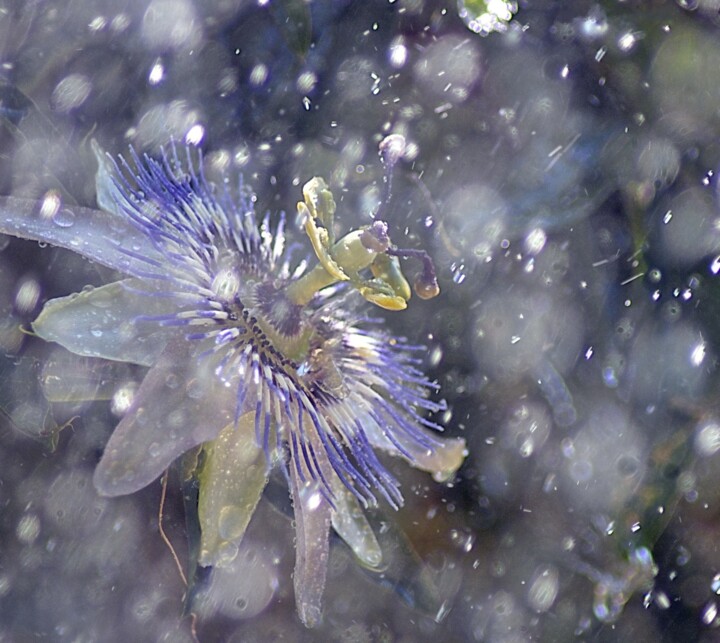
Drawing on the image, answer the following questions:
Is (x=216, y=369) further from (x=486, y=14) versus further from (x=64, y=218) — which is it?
(x=486, y=14)

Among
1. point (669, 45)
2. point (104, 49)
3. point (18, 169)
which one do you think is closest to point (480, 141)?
point (669, 45)

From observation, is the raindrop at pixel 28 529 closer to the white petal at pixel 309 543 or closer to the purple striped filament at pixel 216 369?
the purple striped filament at pixel 216 369

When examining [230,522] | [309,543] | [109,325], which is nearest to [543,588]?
[309,543]

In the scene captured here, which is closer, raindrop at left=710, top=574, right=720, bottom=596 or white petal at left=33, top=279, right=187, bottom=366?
white petal at left=33, top=279, right=187, bottom=366

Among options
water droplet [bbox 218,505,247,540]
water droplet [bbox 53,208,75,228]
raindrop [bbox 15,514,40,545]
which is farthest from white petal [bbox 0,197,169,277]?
raindrop [bbox 15,514,40,545]

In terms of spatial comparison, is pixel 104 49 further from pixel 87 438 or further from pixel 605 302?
pixel 605 302

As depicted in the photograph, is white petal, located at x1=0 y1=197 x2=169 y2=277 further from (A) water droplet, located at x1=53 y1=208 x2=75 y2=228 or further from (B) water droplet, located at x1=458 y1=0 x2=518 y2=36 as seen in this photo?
(B) water droplet, located at x1=458 y1=0 x2=518 y2=36
